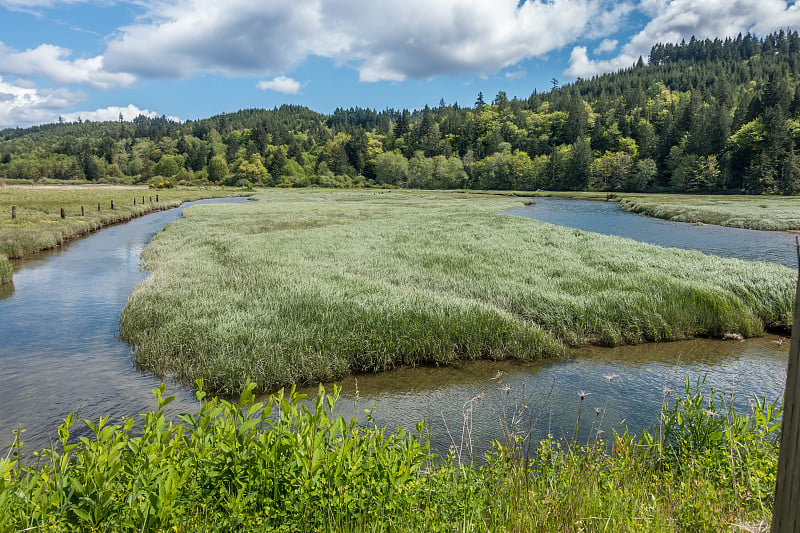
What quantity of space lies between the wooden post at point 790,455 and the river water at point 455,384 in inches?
195

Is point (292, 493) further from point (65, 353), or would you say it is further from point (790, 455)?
point (65, 353)

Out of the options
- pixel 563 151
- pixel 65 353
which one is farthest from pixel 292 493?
pixel 563 151

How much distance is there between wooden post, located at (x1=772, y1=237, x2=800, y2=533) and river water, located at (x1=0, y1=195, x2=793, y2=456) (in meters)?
A: 4.94

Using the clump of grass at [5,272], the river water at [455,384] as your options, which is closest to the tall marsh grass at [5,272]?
the clump of grass at [5,272]

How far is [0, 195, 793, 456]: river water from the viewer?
344 inches

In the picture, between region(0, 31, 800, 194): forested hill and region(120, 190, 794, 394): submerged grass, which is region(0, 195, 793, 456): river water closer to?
region(120, 190, 794, 394): submerged grass

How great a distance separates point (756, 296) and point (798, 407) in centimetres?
1842

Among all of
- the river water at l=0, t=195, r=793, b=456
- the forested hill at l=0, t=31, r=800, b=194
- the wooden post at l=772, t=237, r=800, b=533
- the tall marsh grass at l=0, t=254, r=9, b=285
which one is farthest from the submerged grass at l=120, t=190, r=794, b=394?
the forested hill at l=0, t=31, r=800, b=194

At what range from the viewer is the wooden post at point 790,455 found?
1.41 m

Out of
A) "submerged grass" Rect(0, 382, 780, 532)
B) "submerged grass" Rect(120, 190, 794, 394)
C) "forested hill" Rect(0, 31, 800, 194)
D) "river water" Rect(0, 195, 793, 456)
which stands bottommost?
"river water" Rect(0, 195, 793, 456)

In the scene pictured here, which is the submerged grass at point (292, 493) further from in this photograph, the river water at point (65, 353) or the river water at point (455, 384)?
the river water at point (65, 353)

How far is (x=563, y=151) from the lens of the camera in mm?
142750

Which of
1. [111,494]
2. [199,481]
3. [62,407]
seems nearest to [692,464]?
[199,481]

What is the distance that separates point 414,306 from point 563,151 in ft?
475
